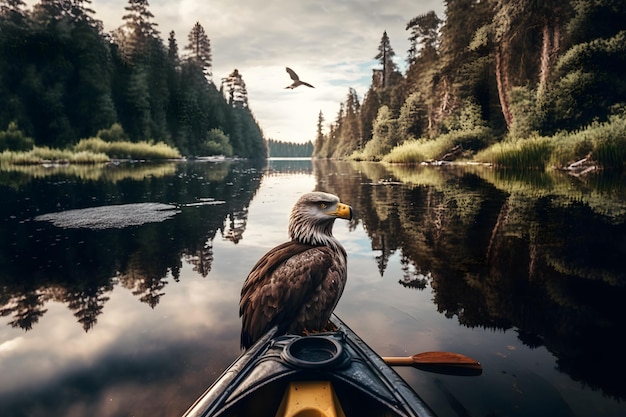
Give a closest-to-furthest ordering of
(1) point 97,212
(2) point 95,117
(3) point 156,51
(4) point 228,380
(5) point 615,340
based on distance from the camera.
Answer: (4) point 228,380
(5) point 615,340
(1) point 97,212
(2) point 95,117
(3) point 156,51

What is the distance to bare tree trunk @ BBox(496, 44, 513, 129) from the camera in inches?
1099

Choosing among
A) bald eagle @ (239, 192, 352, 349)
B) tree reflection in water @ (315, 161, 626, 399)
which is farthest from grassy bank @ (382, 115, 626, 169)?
bald eagle @ (239, 192, 352, 349)

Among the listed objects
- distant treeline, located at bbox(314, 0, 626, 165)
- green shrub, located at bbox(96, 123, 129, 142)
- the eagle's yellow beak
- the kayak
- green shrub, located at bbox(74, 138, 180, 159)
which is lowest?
the kayak

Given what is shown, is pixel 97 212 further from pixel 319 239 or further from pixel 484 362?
pixel 484 362

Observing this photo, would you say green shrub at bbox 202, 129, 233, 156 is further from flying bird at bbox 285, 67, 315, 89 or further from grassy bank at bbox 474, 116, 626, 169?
flying bird at bbox 285, 67, 315, 89

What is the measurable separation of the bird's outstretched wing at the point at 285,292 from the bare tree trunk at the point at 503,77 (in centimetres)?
2913

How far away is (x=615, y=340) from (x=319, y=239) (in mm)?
2903

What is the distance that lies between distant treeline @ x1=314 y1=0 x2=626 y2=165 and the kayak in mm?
20604

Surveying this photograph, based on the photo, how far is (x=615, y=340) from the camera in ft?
11.5

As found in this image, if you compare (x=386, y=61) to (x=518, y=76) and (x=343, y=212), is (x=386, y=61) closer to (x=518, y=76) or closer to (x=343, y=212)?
(x=518, y=76)

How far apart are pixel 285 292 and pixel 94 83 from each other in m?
51.6

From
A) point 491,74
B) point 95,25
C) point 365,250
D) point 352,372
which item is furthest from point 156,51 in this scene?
point 352,372

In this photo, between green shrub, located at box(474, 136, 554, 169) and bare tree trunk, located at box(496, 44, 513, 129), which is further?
bare tree trunk, located at box(496, 44, 513, 129)

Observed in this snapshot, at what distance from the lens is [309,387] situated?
7.24ft
